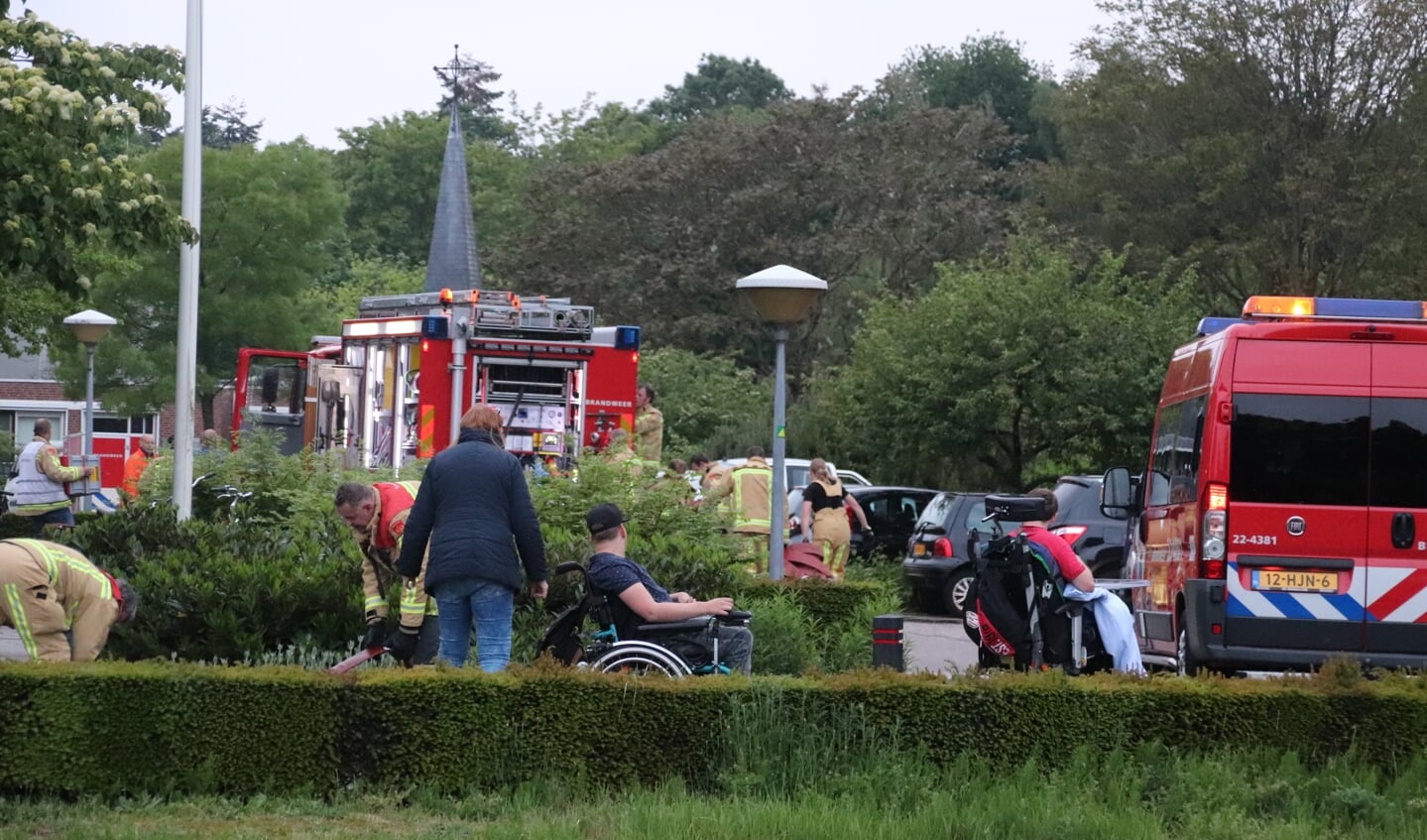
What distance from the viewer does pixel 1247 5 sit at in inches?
1393

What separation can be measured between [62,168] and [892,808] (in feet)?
26.4

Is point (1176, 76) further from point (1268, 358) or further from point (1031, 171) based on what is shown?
point (1268, 358)

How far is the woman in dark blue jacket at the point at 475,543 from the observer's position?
364 inches

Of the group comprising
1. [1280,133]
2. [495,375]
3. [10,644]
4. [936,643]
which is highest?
[1280,133]

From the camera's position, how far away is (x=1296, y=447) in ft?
36.4

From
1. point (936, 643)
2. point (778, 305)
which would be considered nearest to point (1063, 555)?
point (778, 305)

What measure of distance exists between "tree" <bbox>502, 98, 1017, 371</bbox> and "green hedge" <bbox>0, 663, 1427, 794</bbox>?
35.5 meters

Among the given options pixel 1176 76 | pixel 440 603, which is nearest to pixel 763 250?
pixel 1176 76

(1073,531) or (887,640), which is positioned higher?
(1073,531)

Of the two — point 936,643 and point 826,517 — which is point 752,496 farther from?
point 936,643

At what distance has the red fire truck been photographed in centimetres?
2038

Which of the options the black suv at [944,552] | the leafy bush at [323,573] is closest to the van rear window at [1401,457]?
the leafy bush at [323,573]

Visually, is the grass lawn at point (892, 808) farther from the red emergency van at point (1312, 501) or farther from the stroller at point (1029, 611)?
the red emergency van at point (1312, 501)

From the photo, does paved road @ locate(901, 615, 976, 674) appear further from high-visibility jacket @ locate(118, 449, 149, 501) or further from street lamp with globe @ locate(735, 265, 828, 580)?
high-visibility jacket @ locate(118, 449, 149, 501)
